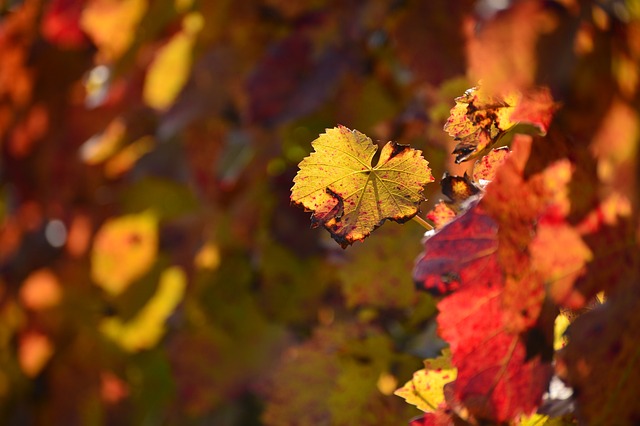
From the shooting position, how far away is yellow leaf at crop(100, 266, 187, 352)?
1119 millimetres

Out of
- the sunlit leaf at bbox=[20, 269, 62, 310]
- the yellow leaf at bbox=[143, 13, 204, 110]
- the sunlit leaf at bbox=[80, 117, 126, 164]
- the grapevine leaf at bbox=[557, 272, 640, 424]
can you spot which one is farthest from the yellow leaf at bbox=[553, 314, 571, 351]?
the sunlit leaf at bbox=[20, 269, 62, 310]

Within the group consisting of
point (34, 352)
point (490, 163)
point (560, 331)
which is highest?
point (490, 163)

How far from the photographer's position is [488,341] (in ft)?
1.24

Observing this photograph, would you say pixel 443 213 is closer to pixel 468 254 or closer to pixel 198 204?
pixel 468 254

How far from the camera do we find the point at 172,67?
1.10m

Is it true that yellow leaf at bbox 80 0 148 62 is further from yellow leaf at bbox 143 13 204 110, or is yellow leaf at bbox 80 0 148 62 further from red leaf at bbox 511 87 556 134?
red leaf at bbox 511 87 556 134

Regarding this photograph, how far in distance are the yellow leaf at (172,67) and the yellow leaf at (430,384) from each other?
722 mm

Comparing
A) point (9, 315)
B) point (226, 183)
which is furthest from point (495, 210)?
point (9, 315)

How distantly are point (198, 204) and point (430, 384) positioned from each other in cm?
78

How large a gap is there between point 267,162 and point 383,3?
23 cm

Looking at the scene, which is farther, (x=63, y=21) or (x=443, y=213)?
(x=63, y=21)

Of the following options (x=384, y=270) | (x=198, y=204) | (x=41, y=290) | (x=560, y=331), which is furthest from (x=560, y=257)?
(x=41, y=290)

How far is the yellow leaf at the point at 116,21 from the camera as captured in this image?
1.08 m

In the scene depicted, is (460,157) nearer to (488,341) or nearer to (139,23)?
(488,341)
